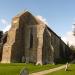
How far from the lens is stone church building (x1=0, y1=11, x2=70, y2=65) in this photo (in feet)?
161

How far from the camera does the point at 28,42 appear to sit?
5247 centimetres

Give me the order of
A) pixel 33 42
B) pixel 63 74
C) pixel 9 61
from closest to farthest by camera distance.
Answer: pixel 63 74 < pixel 9 61 < pixel 33 42

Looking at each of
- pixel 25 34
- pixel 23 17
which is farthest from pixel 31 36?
pixel 23 17

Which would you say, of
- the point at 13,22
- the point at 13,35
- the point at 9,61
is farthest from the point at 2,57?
the point at 13,22

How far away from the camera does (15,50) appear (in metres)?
49.8

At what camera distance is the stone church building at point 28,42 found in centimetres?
4917

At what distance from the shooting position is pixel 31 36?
52.8 meters

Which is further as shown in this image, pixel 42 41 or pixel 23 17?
pixel 23 17

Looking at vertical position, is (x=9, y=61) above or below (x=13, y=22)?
below

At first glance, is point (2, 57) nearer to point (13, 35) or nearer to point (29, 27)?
point (13, 35)

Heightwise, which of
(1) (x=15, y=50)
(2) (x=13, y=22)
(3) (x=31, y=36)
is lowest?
(1) (x=15, y=50)

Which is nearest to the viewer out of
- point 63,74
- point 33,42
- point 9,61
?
point 63,74

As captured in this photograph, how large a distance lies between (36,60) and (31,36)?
656 centimetres

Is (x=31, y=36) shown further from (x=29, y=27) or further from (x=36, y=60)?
(x=36, y=60)
